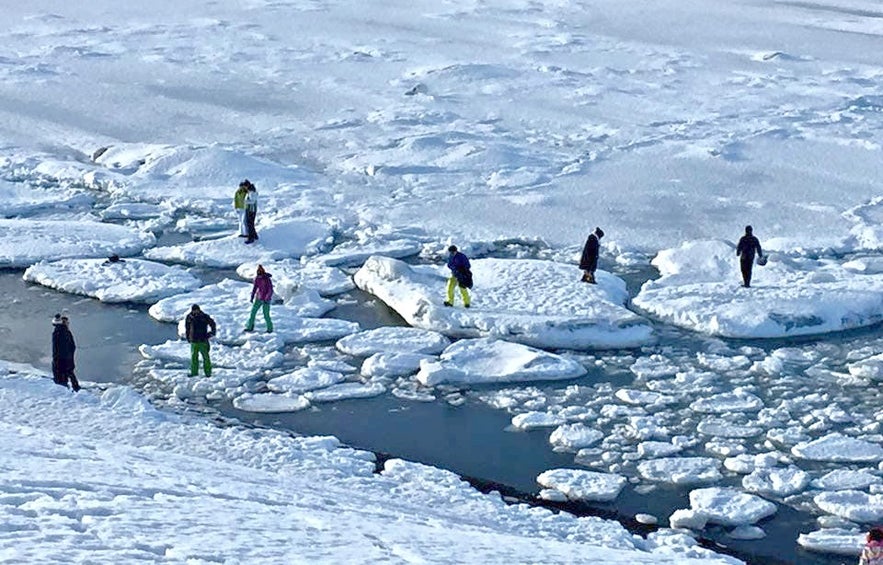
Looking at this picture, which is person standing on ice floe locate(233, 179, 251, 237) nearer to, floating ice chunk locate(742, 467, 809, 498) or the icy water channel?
the icy water channel

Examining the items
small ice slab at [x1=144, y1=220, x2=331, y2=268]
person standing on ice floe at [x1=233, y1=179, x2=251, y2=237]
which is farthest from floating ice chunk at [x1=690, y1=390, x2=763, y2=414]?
person standing on ice floe at [x1=233, y1=179, x2=251, y2=237]

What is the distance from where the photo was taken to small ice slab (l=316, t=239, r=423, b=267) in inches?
930

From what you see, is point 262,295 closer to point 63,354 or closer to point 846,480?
point 63,354

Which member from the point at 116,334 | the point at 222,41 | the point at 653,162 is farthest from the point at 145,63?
the point at 116,334

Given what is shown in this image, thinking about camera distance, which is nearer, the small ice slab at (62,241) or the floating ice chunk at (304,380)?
the floating ice chunk at (304,380)

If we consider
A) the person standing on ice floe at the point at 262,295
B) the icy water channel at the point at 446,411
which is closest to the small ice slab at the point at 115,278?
the icy water channel at the point at 446,411

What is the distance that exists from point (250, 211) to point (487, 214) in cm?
446

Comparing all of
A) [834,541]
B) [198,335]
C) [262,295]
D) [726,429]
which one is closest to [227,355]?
[262,295]

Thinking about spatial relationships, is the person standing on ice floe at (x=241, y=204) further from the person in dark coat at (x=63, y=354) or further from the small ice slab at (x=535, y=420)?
the small ice slab at (x=535, y=420)

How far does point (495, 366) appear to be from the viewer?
18.8 meters

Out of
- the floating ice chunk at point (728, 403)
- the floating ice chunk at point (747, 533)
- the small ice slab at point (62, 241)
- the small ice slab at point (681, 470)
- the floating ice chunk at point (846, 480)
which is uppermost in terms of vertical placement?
the small ice slab at point (62, 241)

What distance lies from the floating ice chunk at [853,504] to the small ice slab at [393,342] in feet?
20.1

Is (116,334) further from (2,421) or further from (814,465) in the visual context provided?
(814,465)

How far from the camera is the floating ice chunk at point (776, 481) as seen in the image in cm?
1534
